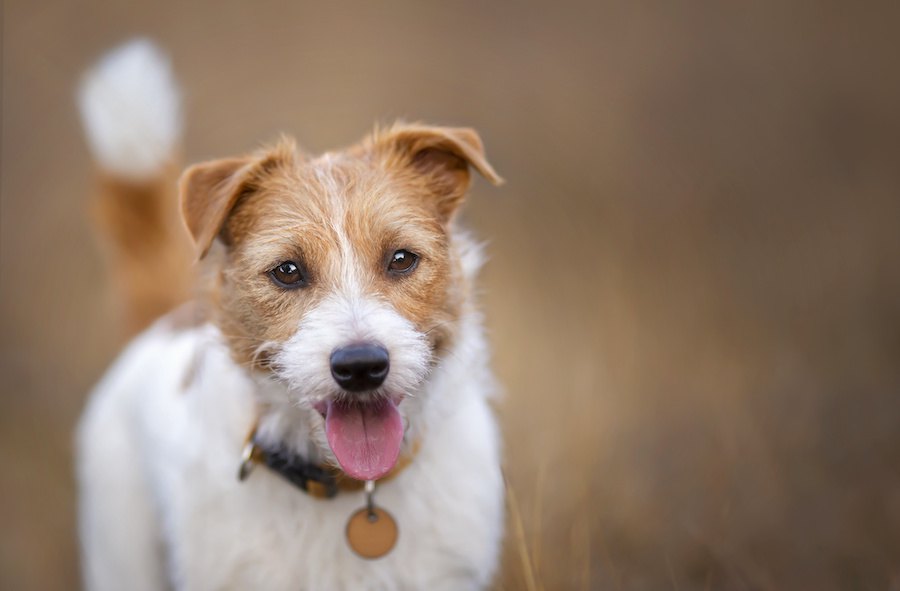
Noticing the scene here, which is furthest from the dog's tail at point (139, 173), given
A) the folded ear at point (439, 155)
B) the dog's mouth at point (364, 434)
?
the dog's mouth at point (364, 434)

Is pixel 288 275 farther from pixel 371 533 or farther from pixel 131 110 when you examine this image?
pixel 131 110

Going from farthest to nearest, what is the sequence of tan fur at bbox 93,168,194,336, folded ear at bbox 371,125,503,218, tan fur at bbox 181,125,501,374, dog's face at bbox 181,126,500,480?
tan fur at bbox 93,168,194,336 < folded ear at bbox 371,125,503,218 < tan fur at bbox 181,125,501,374 < dog's face at bbox 181,126,500,480

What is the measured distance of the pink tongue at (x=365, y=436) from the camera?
228cm

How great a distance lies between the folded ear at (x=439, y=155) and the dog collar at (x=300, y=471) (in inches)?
42.1

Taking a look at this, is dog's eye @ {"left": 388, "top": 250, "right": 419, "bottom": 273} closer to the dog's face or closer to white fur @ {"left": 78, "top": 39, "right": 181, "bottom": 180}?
the dog's face

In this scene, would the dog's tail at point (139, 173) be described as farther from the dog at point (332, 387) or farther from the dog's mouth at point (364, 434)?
the dog's mouth at point (364, 434)

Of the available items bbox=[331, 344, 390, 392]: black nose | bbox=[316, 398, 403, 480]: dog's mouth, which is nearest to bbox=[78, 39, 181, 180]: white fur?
bbox=[316, 398, 403, 480]: dog's mouth

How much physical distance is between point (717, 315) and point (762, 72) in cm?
306

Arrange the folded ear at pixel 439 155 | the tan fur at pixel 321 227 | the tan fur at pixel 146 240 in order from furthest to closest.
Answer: the tan fur at pixel 146 240
the folded ear at pixel 439 155
the tan fur at pixel 321 227

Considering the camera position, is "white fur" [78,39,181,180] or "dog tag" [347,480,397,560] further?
"white fur" [78,39,181,180]

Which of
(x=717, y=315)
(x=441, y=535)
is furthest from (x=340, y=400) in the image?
(x=717, y=315)

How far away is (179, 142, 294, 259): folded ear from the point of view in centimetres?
253

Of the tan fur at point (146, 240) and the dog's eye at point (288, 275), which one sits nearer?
the dog's eye at point (288, 275)

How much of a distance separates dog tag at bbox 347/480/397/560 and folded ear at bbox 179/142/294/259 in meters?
1.03
